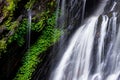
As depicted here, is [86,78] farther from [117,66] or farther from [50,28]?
[50,28]

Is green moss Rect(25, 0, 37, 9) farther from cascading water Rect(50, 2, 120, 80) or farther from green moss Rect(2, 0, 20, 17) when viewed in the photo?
cascading water Rect(50, 2, 120, 80)

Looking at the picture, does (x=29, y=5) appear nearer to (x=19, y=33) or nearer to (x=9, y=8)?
(x=9, y=8)

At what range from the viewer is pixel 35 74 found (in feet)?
34.3

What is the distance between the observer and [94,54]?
34.2 feet

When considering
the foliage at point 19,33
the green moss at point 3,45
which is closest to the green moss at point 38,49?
the foliage at point 19,33

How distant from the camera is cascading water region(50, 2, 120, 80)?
10.0 m

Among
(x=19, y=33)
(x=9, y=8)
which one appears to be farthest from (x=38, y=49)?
(x=9, y=8)

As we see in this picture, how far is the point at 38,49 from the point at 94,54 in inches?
73.9

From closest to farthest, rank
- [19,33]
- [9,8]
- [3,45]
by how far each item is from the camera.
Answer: [3,45], [9,8], [19,33]

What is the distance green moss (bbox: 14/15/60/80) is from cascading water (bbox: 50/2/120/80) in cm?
72

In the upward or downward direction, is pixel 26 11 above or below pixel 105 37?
above

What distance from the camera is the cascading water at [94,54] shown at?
10039 millimetres

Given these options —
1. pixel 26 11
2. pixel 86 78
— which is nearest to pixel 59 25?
pixel 26 11

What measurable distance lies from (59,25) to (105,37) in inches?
67.9
